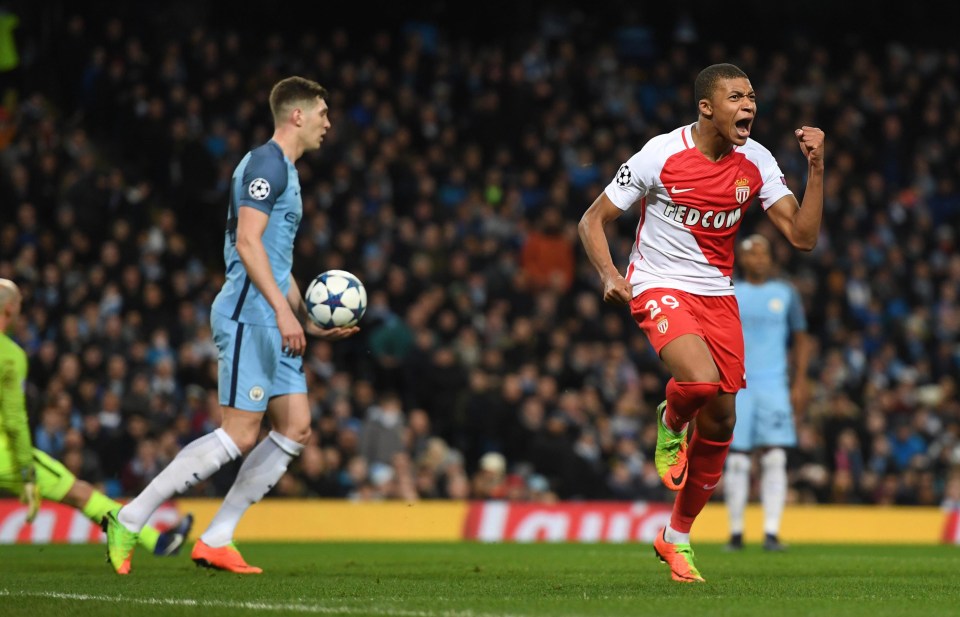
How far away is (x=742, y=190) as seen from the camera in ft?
25.3

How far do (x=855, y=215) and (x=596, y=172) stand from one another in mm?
4010

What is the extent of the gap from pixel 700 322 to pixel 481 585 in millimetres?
1747

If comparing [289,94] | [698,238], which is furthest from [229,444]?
[698,238]

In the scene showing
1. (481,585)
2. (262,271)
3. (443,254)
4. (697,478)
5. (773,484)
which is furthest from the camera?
(443,254)

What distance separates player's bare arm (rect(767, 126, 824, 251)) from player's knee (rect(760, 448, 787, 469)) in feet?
14.9

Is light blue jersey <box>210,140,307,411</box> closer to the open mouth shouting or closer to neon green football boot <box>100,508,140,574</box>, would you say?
neon green football boot <box>100,508,140,574</box>

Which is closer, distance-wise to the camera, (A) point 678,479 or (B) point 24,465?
(A) point 678,479

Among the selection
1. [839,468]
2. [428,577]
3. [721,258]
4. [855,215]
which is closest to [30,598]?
[428,577]

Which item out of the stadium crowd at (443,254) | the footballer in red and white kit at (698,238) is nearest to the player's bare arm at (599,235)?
the footballer in red and white kit at (698,238)

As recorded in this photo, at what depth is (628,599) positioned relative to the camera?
6547 millimetres

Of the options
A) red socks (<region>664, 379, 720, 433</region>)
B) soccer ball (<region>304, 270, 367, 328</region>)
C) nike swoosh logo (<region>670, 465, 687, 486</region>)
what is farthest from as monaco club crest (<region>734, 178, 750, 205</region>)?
soccer ball (<region>304, 270, 367, 328</region>)

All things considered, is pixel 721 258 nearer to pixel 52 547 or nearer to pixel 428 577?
pixel 428 577

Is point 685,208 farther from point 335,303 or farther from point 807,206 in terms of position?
point 335,303

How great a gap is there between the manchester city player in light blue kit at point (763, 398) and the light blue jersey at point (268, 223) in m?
4.87
